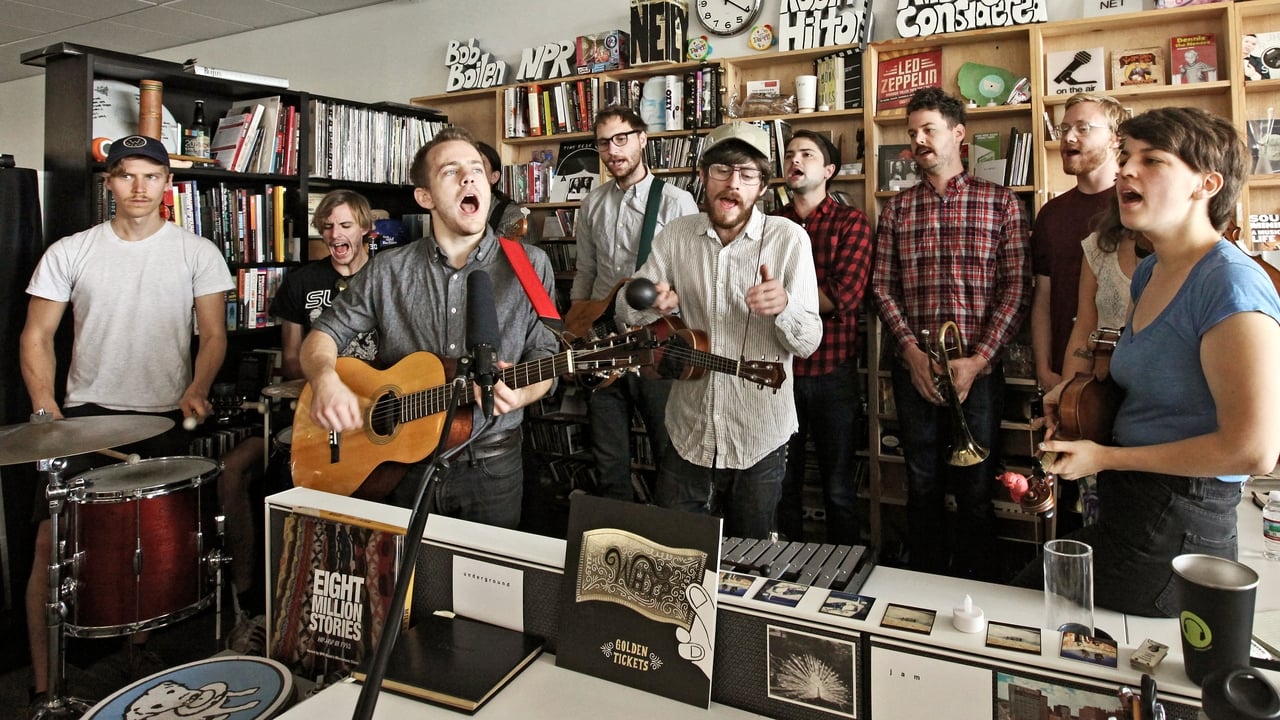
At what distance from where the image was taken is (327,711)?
117cm

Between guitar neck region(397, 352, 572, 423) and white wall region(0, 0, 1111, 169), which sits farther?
white wall region(0, 0, 1111, 169)

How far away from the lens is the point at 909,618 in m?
1.05

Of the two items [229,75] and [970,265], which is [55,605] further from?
[970,265]

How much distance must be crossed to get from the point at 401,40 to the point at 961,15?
3.55 metres

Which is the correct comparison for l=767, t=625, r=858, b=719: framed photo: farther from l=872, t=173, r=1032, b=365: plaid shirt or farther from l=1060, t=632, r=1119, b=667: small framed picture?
l=872, t=173, r=1032, b=365: plaid shirt

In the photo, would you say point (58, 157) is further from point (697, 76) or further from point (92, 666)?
point (697, 76)

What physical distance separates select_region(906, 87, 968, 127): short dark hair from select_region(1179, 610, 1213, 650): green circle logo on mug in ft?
7.71

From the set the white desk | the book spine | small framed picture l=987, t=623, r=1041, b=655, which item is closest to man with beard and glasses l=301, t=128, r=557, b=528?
the white desk

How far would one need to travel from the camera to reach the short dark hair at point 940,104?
2885 millimetres

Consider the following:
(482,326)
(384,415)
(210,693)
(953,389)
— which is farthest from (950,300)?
(210,693)

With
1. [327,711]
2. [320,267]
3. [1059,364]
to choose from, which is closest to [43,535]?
[320,267]

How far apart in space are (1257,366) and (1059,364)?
175cm

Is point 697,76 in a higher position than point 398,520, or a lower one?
higher

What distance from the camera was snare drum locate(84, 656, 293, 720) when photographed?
53.2 inches
